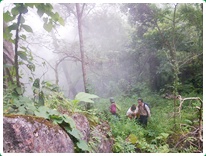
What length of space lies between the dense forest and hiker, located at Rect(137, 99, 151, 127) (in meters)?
0.05

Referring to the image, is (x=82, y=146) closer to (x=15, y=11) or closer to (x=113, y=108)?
(x=113, y=108)

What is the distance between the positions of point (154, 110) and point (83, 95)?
3.29ft

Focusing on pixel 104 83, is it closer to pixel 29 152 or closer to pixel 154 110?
pixel 154 110

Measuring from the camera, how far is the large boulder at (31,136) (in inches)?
49.7

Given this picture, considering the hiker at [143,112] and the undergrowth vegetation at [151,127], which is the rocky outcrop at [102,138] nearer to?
the undergrowth vegetation at [151,127]

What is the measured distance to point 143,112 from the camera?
2518mm

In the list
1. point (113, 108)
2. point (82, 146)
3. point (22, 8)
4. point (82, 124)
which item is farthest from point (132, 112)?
point (22, 8)

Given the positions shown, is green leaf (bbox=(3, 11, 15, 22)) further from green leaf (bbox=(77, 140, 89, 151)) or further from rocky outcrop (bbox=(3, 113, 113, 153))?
green leaf (bbox=(77, 140, 89, 151))

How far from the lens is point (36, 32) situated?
256 centimetres

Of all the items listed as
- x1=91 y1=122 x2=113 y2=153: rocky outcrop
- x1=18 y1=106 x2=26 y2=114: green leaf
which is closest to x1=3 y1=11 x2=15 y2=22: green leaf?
x1=18 y1=106 x2=26 y2=114: green leaf

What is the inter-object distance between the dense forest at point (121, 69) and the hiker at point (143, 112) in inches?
2.1

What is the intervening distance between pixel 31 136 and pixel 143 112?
156cm

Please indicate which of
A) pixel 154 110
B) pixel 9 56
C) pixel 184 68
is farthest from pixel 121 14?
pixel 9 56

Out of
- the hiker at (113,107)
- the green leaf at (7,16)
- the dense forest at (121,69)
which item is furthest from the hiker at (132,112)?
the green leaf at (7,16)
